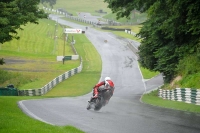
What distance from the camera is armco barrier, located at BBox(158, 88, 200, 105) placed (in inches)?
941

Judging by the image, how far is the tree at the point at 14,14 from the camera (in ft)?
70.9

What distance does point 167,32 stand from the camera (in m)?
31.8

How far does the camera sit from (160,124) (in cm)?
1516

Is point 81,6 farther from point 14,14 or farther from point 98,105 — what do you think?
point 98,105

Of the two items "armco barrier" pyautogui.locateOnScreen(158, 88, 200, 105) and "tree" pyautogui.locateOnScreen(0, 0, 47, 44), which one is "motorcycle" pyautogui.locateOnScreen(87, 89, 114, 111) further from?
"armco barrier" pyautogui.locateOnScreen(158, 88, 200, 105)

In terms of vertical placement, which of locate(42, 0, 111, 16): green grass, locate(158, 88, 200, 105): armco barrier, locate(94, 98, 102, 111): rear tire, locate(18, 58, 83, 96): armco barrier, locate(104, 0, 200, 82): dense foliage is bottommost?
locate(18, 58, 83, 96): armco barrier

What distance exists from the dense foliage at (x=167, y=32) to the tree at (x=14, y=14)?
6.88m

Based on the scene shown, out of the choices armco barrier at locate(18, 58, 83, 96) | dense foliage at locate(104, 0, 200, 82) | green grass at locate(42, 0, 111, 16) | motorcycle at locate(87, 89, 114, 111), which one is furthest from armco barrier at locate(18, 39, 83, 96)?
green grass at locate(42, 0, 111, 16)

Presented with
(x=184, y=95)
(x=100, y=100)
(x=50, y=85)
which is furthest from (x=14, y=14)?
(x=50, y=85)

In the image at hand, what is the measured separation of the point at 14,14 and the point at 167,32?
1223cm

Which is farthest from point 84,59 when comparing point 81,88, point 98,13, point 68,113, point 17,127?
point 98,13

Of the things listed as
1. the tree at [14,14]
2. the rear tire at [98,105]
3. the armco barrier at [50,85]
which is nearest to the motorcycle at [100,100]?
the rear tire at [98,105]

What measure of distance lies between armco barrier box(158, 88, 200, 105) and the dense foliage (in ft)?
10.4

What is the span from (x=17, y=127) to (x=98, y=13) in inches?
6454
